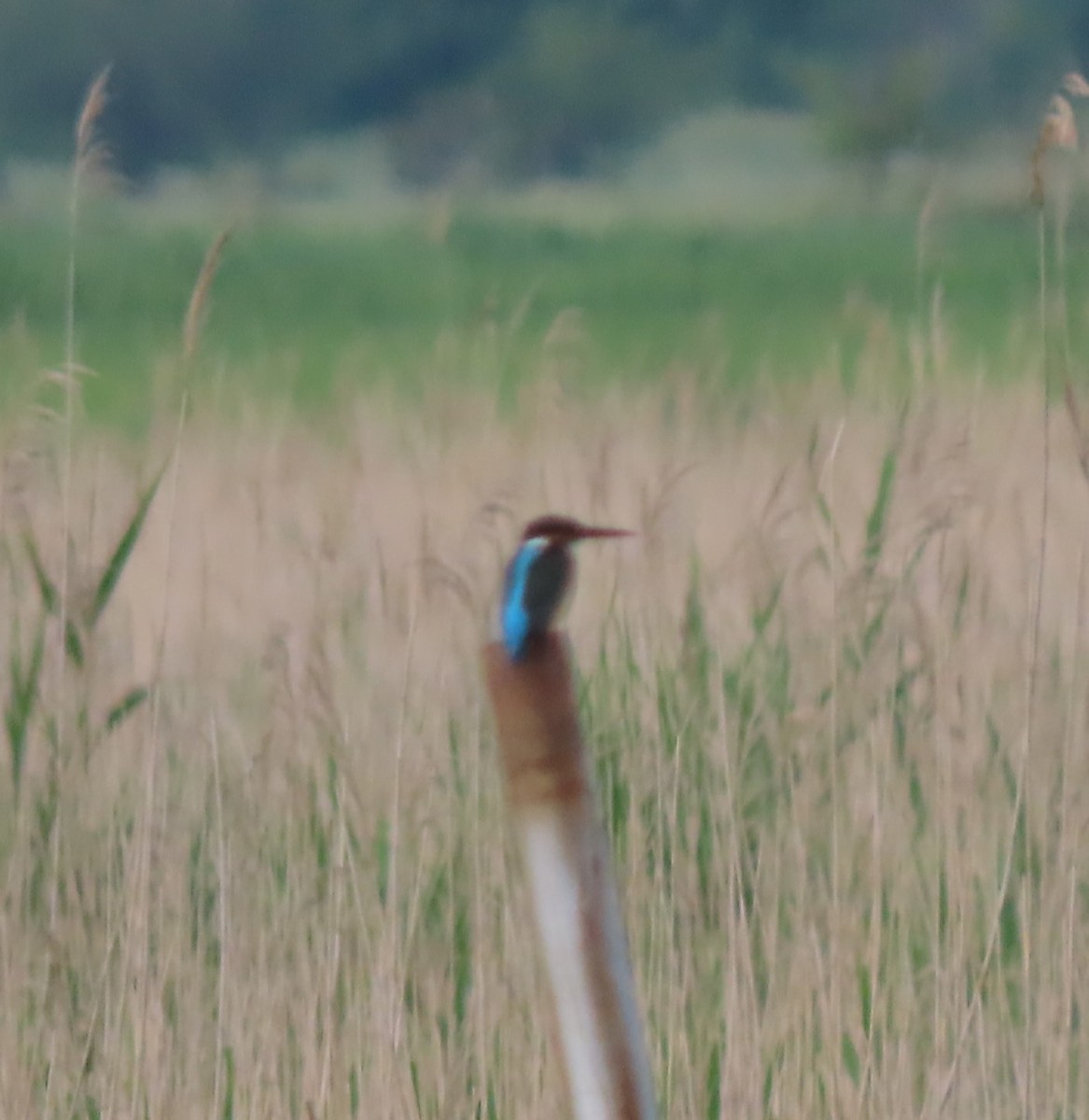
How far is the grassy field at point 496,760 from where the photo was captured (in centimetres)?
199

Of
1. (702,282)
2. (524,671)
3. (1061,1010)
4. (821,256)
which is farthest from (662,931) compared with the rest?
(821,256)

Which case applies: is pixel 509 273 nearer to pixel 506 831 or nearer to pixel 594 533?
pixel 506 831

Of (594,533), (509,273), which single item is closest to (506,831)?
(594,533)

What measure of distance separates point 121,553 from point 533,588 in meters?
1.09

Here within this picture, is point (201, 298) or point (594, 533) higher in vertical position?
point (201, 298)

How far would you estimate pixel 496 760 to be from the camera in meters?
2.19

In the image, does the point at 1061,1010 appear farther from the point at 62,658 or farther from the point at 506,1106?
the point at 62,658

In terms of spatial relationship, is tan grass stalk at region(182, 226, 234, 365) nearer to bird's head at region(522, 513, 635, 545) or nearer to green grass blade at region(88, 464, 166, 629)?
green grass blade at region(88, 464, 166, 629)

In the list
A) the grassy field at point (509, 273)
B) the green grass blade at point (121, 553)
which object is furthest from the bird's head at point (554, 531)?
the grassy field at point (509, 273)

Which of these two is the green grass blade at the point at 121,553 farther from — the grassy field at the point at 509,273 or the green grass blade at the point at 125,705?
the grassy field at the point at 509,273

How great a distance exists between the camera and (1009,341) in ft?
8.82

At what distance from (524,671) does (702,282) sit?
63.7 ft

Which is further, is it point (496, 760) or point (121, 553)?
point (496, 760)

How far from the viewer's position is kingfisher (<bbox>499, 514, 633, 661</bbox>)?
94cm
